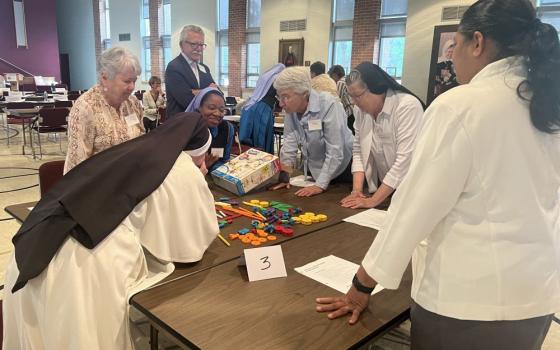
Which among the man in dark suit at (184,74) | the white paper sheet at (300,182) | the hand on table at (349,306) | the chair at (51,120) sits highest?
the man in dark suit at (184,74)

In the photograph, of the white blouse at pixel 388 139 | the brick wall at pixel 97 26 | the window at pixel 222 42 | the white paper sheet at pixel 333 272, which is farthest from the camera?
the brick wall at pixel 97 26

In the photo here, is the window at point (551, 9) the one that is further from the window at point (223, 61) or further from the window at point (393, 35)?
the window at point (223, 61)

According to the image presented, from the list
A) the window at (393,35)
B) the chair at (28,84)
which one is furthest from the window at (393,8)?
the chair at (28,84)

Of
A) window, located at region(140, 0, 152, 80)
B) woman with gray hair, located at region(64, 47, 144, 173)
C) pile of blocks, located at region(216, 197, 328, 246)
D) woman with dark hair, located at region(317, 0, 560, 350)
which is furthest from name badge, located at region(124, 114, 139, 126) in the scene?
window, located at region(140, 0, 152, 80)

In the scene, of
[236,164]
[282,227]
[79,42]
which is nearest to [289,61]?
[236,164]

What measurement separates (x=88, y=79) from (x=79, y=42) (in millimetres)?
1487

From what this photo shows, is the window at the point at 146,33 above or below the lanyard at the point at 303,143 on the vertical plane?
above

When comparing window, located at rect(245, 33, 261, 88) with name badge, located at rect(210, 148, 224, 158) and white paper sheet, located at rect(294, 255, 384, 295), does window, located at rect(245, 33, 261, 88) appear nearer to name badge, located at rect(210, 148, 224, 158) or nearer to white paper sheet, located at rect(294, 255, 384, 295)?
name badge, located at rect(210, 148, 224, 158)

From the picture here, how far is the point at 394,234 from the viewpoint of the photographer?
0.99 metres

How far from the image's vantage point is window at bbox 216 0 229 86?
12.5m

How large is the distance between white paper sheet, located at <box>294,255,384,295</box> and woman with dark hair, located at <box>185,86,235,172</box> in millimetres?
1183

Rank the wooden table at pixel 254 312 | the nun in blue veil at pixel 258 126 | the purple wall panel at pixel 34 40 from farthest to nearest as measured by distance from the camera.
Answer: the purple wall panel at pixel 34 40
the nun in blue veil at pixel 258 126
the wooden table at pixel 254 312

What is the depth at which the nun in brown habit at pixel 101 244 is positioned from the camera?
1.21m

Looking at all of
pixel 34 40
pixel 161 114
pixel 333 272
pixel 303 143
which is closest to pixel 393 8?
pixel 161 114
